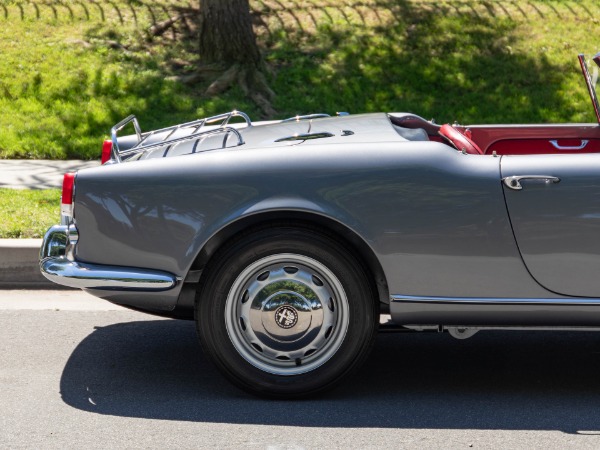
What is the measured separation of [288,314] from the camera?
15.4 feet

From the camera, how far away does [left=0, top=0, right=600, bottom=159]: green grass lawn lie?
1194 cm

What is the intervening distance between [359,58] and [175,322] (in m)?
7.67

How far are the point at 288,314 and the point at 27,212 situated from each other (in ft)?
12.6

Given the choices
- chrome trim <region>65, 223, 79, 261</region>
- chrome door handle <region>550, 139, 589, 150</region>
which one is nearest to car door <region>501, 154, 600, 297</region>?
chrome door handle <region>550, 139, 589, 150</region>

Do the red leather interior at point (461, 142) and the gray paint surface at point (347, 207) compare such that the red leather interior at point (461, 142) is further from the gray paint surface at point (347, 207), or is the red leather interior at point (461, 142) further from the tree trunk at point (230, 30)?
the tree trunk at point (230, 30)

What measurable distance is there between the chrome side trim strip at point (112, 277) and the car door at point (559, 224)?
1.48 meters

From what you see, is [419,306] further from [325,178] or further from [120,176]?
[120,176]

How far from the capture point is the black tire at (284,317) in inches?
182

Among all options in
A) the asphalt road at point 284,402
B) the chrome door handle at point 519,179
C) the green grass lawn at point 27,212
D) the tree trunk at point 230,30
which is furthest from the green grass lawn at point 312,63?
the chrome door handle at point 519,179

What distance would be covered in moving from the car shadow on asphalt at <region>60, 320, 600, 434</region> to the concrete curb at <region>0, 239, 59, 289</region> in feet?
3.77

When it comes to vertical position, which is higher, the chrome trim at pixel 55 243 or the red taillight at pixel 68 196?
the red taillight at pixel 68 196

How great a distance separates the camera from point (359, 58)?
13.2 m

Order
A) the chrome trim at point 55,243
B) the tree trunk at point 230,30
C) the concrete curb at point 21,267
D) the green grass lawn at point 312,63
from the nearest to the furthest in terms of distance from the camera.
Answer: the chrome trim at point 55,243, the concrete curb at point 21,267, the green grass lawn at point 312,63, the tree trunk at point 230,30

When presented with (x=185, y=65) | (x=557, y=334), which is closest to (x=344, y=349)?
(x=557, y=334)
